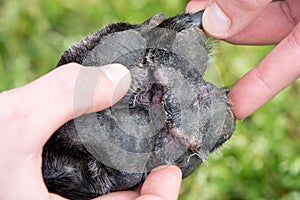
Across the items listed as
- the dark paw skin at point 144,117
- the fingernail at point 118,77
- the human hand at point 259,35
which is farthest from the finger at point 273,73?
the fingernail at point 118,77

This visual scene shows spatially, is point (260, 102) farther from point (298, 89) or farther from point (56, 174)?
point (298, 89)

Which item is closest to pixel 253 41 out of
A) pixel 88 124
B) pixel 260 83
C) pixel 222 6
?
pixel 260 83

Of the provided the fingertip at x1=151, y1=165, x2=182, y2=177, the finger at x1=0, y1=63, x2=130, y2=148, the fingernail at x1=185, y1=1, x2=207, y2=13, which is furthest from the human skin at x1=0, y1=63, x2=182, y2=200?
the fingernail at x1=185, y1=1, x2=207, y2=13

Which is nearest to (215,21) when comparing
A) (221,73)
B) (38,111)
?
(38,111)

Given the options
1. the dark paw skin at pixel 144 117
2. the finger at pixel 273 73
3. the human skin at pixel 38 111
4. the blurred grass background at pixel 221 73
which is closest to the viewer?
the human skin at pixel 38 111

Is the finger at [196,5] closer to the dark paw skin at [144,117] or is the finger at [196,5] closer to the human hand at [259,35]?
the human hand at [259,35]

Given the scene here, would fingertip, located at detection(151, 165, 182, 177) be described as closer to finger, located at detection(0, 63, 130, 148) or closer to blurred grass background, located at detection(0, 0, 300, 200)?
finger, located at detection(0, 63, 130, 148)

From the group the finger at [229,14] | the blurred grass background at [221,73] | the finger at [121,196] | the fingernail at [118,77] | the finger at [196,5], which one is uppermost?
the fingernail at [118,77]
